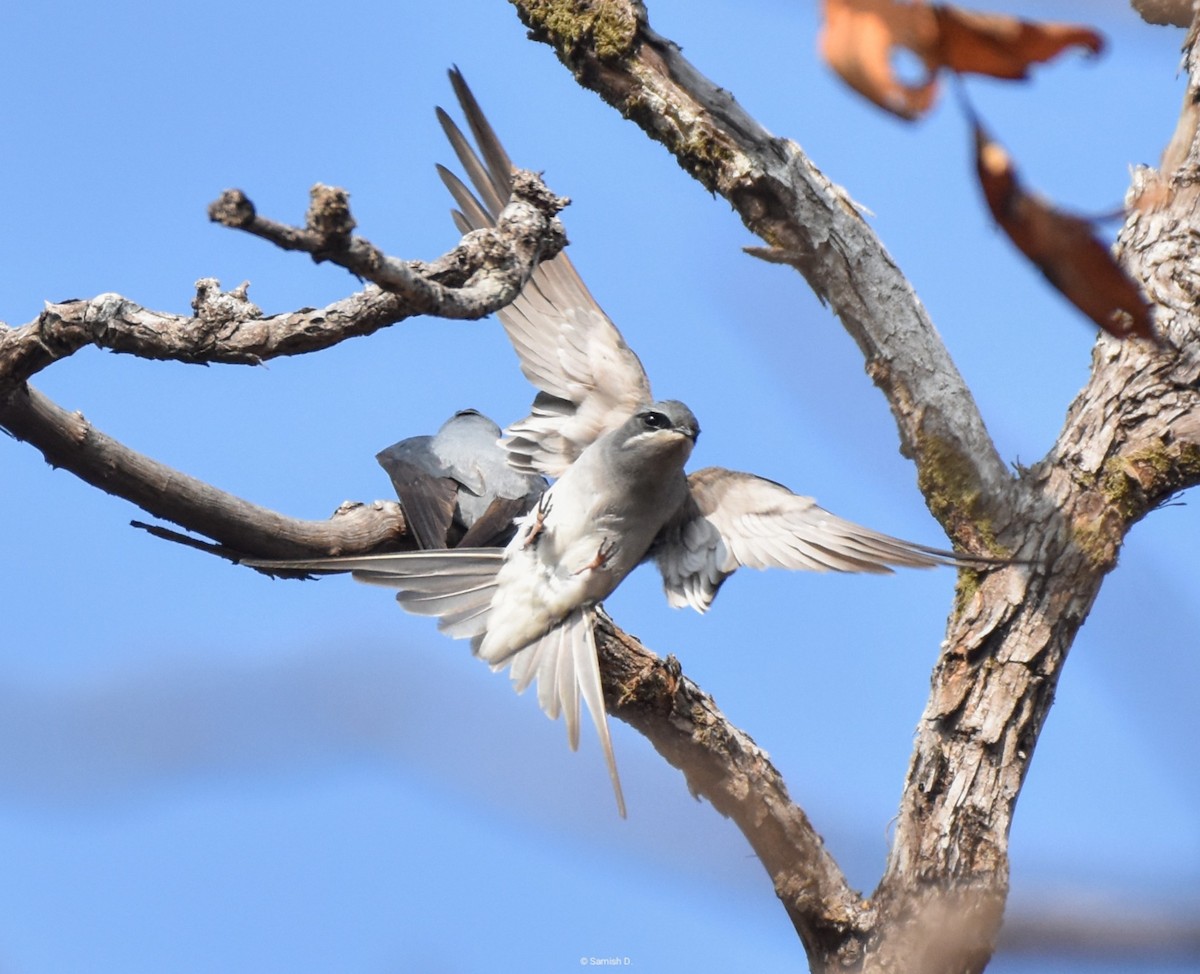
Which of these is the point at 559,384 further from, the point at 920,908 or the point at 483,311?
the point at 920,908

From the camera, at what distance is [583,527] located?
15.7ft

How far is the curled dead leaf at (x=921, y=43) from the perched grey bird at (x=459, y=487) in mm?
3968

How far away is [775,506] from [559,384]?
1.06 metres

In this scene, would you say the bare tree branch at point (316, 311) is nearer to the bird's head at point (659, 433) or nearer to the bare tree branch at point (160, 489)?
the bare tree branch at point (160, 489)

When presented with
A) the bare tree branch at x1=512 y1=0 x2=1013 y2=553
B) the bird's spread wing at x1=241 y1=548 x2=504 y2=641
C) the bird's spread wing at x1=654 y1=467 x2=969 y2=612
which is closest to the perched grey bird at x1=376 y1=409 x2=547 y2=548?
the bird's spread wing at x1=241 y1=548 x2=504 y2=641

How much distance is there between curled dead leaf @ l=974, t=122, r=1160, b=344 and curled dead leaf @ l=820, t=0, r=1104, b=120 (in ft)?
0.23

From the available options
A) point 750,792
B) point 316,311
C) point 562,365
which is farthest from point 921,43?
point 562,365

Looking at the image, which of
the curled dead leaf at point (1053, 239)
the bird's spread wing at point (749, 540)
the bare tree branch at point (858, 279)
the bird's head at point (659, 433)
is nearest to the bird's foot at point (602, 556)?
the bird's spread wing at point (749, 540)

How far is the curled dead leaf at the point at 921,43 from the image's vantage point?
1100mm

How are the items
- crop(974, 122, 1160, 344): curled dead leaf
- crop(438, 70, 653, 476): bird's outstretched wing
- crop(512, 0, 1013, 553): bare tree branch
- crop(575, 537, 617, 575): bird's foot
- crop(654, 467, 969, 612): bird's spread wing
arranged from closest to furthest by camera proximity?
crop(974, 122, 1160, 344): curled dead leaf, crop(512, 0, 1013, 553): bare tree branch, crop(654, 467, 969, 612): bird's spread wing, crop(575, 537, 617, 575): bird's foot, crop(438, 70, 653, 476): bird's outstretched wing

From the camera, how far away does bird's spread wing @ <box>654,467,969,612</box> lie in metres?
4.42

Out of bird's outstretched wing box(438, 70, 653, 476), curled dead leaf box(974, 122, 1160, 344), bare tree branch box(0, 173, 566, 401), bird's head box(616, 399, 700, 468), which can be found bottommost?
curled dead leaf box(974, 122, 1160, 344)

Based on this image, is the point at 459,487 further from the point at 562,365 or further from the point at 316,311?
the point at 316,311

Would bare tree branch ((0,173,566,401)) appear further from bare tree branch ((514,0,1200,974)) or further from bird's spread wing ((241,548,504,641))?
bird's spread wing ((241,548,504,641))
